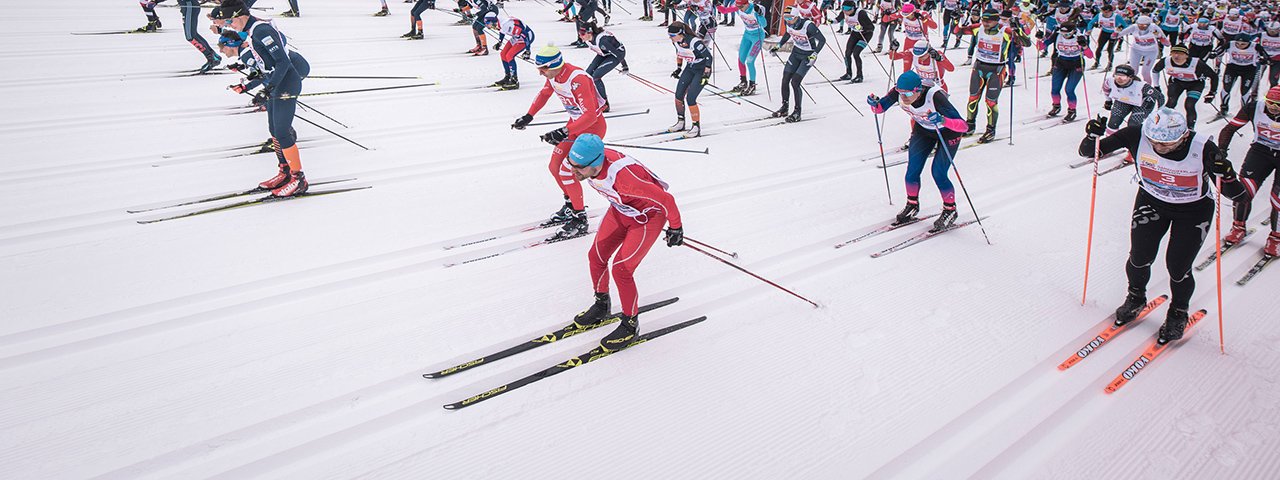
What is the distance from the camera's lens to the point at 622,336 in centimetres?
342

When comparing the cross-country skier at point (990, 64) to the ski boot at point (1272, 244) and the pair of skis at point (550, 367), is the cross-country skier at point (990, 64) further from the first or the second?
the pair of skis at point (550, 367)

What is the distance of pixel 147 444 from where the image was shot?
273 cm

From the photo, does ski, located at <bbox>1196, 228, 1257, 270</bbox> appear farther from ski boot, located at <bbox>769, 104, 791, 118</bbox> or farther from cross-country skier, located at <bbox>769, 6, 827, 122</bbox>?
ski boot, located at <bbox>769, 104, 791, 118</bbox>

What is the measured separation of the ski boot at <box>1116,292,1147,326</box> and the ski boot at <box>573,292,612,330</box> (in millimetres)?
3237

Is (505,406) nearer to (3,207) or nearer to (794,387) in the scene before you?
(794,387)

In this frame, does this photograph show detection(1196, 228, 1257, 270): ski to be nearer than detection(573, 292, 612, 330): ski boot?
No

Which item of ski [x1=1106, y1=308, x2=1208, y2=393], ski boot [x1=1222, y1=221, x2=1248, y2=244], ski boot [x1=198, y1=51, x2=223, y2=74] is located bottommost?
ski [x1=1106, y1=308, x2=1208, y2=393]

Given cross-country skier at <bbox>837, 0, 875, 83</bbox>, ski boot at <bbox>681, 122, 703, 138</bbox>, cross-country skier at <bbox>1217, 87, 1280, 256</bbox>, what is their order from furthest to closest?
cross-country skier at <bbox>837, 0, 875, 83</bbox>
ski boot at <bbox>681, 122, 703, 138</bbox>
cross-country skier at <bbox>1217, 87, 1280, 256</bbox>

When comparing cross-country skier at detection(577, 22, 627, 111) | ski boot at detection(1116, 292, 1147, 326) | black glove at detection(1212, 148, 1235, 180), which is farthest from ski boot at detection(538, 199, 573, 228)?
black glove at detection(1212, 148, 1235, 180)

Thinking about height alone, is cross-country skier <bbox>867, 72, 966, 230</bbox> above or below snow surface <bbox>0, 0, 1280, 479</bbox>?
above

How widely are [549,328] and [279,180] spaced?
3.44m

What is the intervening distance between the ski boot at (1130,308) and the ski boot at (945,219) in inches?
58.3

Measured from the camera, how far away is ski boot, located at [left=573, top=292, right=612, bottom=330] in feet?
11.8

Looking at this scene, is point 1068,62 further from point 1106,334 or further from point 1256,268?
point 1106,334
